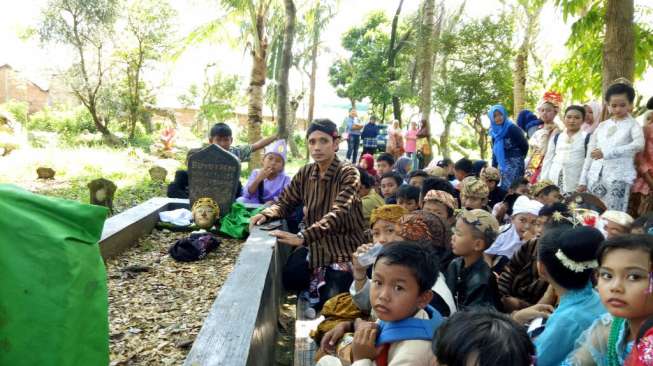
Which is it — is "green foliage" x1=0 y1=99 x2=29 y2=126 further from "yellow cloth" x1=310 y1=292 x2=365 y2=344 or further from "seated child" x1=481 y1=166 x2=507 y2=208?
"yellow cloth" x1=310 y1=292 x2=365 y2=344

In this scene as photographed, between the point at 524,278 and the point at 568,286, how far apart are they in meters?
0.90

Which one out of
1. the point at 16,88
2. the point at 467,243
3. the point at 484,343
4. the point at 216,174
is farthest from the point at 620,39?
the point at 16,88

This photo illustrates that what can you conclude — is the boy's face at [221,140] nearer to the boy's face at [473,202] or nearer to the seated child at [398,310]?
the boy's face at [473,202]

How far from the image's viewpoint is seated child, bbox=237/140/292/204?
19.3ft

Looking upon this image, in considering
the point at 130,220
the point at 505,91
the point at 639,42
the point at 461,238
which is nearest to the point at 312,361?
the point at 461,238

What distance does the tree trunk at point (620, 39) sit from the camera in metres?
5.01

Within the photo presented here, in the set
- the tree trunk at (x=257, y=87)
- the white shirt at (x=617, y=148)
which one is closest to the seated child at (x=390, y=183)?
the white shirt at (x=617, y=148)

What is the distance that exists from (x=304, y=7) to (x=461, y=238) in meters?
9.31

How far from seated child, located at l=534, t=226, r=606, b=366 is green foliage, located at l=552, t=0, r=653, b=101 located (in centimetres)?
408

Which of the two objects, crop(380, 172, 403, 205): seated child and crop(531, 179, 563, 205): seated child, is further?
crop(380, 172, 403, 205): seated child

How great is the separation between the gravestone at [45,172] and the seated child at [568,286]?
37.6ft

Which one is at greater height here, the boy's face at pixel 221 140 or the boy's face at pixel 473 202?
the boy's face at pixel 221 140

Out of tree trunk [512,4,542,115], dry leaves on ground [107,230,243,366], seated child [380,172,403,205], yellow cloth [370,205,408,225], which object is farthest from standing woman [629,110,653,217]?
tree trunk [512,4,542,115]

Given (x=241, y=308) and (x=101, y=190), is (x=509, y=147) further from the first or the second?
(x=101, y=190)
